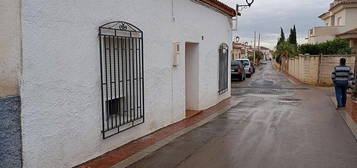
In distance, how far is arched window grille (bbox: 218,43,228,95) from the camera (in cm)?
1271

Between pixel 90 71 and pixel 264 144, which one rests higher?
pixel 90 71

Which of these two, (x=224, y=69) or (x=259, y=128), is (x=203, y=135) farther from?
(x=224, y=69)

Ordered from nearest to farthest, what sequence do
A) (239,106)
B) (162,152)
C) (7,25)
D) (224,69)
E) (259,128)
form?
(7,25) < (162,152) < (259,128) < (239,106) < (224,69)

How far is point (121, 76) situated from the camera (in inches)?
255

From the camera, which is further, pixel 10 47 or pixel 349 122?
pixel 349 122

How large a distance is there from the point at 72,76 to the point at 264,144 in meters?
3.89

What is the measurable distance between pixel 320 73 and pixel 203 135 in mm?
15155

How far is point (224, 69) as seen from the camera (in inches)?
526

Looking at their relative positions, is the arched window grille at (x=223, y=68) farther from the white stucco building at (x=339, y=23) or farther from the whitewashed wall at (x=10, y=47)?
the white stucco building at (x=339, y=23)

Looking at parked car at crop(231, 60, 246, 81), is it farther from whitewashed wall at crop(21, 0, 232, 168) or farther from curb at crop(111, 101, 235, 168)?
whitewashed wall at crop(21, 0, 232, 168)

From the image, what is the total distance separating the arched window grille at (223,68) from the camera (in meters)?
12.7

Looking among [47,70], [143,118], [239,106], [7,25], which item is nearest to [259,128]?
[143,118]

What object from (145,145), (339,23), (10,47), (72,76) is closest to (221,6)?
(145,145)

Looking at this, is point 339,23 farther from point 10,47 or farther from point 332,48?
point 10,47
